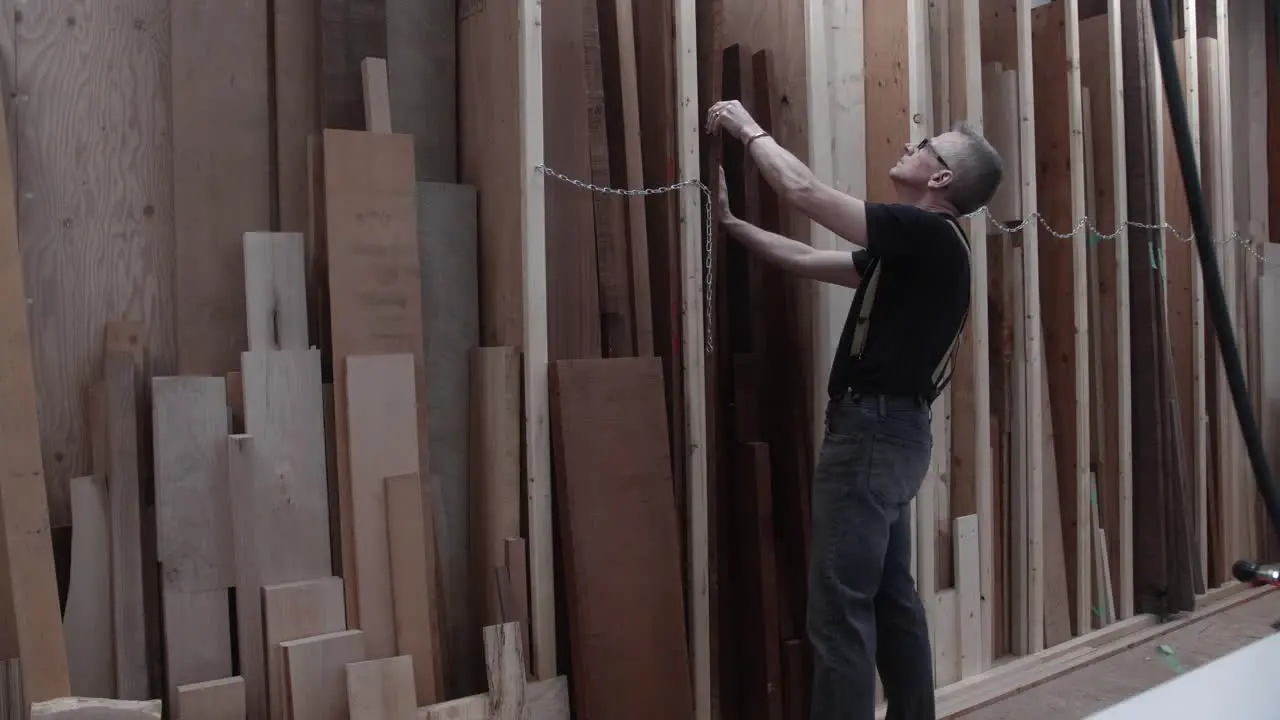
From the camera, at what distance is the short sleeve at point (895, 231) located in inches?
86.1

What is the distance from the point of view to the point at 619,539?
2424 mm

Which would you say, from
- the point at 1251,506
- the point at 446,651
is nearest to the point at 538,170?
the point at 446,651

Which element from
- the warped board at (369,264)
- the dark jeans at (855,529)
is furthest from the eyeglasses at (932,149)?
the warped board at (369,264)

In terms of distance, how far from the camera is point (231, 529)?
214 centimetres

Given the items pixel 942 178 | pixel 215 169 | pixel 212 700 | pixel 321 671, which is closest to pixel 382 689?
pixel 321 671

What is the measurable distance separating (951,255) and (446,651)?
1536mm

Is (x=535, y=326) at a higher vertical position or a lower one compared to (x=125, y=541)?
higher

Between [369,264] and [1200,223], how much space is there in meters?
1.86

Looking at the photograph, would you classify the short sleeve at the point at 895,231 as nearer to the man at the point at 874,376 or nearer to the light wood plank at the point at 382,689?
the man at the point at 874,376

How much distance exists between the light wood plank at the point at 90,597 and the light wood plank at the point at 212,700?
17cm

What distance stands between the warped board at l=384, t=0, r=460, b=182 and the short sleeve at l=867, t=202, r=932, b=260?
3.74ft

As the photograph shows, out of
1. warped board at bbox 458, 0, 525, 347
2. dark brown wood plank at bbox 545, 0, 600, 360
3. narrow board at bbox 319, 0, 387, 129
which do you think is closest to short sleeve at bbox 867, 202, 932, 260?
dark brown wood plank at bbox 545, 0, 600, 360

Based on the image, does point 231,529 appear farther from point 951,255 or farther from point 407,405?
point 951,255

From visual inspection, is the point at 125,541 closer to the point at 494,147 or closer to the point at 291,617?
the point at 291,617
